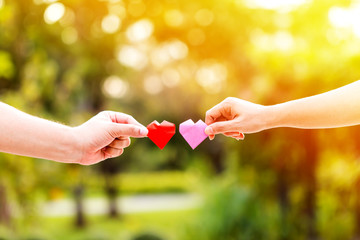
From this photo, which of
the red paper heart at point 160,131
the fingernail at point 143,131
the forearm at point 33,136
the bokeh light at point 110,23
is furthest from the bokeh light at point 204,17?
the forearm at point 33,136

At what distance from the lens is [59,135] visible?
8.26 ft

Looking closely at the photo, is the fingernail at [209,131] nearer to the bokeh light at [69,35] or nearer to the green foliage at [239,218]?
the green foliage at [239,218]

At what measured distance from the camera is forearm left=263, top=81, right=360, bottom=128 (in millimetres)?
2670

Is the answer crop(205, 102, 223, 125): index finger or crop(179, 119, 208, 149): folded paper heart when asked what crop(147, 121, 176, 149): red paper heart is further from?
crop(205, 102, 223, 125): index finger

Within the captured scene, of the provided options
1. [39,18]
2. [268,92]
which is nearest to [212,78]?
[39,18]

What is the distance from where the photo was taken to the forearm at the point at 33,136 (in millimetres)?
2439

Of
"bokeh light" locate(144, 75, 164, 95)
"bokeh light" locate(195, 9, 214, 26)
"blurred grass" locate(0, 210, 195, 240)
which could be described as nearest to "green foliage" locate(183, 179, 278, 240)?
"blurred grass" locate(0, 210, 195, 240)

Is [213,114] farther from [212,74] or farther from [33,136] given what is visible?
[212,74]

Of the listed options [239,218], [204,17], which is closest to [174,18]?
[204,17]

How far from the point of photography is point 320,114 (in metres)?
2.68

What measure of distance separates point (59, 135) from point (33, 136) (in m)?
0.13

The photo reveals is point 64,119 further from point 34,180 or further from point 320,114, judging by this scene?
point 320,114

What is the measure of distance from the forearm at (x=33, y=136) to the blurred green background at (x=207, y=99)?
12.7 feet

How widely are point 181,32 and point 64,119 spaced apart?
11386 mm
